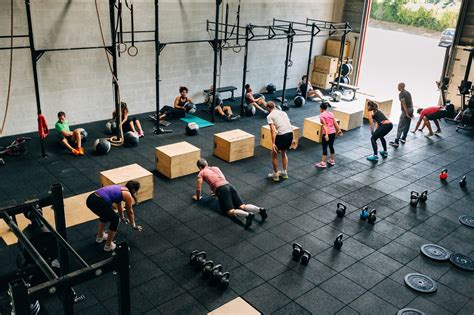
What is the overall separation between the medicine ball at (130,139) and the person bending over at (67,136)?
89cm

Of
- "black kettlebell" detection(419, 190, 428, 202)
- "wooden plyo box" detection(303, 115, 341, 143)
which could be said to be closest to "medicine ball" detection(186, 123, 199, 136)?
"wooden plyo box" detection(303, 115, 341, 143)

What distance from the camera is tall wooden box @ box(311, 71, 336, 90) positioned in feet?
49.5

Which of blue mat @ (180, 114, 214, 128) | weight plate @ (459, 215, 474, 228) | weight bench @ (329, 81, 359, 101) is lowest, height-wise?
weight plate @ (459, 215, 474, 228)

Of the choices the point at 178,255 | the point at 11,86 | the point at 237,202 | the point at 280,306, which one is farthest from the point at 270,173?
the point at 11,86

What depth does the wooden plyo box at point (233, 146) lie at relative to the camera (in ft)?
29.4

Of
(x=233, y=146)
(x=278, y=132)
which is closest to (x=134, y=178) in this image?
(x=233, y=146)

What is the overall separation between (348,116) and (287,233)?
18.1 feet

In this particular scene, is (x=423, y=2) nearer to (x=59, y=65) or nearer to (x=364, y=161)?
(x=364, y=161)

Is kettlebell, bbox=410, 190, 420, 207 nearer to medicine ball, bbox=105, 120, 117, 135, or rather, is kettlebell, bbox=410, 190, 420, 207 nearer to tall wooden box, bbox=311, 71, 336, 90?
medicine ball, bbox=105, 120, 117, 135

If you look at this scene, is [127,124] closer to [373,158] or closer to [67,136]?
[67,136]

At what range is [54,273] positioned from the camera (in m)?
3.28

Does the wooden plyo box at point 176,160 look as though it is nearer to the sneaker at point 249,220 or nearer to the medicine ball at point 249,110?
the sneaker at point 249,220

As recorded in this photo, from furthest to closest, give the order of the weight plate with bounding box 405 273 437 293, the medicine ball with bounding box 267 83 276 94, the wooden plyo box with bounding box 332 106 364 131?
1. the medicine ball with bounding box 267 83 276 94
2. the wooden plyo box with bounding box 332 106 364 131
3. the weight plate with bounding box 405 273 437 293

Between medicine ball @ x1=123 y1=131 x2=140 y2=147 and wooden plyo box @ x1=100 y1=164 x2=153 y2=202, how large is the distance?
2088mm
